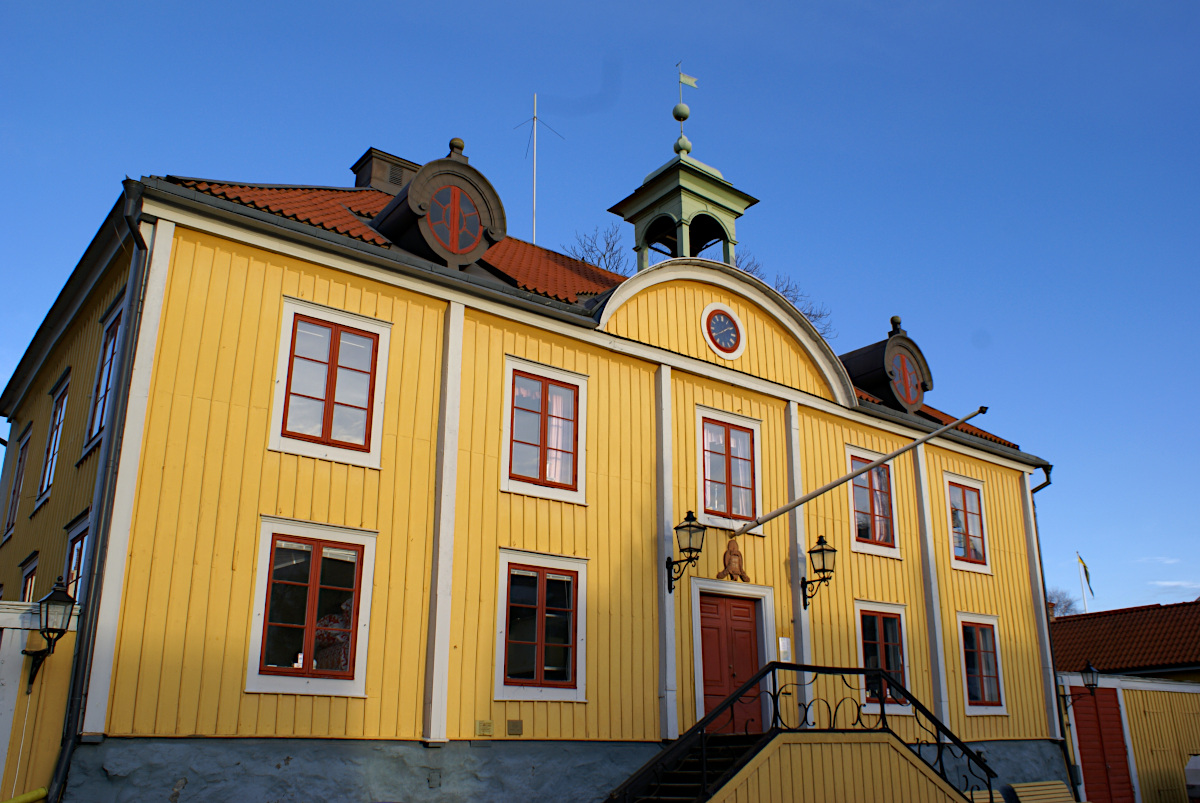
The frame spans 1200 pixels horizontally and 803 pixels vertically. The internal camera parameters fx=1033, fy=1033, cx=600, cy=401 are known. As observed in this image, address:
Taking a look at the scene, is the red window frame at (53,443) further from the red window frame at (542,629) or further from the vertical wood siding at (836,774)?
the vertical wood siding at (836,774)

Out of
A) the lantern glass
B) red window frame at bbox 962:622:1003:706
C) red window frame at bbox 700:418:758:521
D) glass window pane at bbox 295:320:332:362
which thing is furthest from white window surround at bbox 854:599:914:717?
glass window pane at bbox 295:320:332:362

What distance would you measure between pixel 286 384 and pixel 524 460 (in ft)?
10.7

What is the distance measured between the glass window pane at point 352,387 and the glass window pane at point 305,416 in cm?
26

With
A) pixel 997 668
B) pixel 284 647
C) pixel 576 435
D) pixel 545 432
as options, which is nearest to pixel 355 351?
pixel 545 432

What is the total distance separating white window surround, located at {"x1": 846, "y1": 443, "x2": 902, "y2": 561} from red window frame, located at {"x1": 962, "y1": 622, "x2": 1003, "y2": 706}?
2194mm

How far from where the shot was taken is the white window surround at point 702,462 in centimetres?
1521

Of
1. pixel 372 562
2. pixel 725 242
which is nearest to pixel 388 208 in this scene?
pixel 372 562

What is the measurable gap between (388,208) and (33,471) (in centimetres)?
699

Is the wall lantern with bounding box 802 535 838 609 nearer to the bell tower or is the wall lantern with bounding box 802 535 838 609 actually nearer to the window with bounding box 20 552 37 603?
the bell tower

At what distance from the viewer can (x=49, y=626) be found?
962 centimetres

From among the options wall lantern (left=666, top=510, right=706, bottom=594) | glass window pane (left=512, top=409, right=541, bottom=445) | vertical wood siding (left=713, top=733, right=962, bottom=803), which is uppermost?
glass window pane (left=512, top=409, right=541, bottom=445)

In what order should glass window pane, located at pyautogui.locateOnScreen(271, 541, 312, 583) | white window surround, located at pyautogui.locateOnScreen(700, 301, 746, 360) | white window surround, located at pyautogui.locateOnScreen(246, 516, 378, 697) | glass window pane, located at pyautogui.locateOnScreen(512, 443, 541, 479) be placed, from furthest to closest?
white window surround, located at pyautogui.locateOnScreen(700, 301, 746, 360) → glass window pane, located at pyautogui.locateOnScreen(512, 443, 541, 479) → glass window pane, located at pyautogui.locateOnScreen(271, 541, 312, 583) → white window surround, located at pyautogui.locateOnScreen(246, 516, 378, 697)

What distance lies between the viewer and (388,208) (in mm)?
13672

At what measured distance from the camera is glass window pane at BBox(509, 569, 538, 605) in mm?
12789
